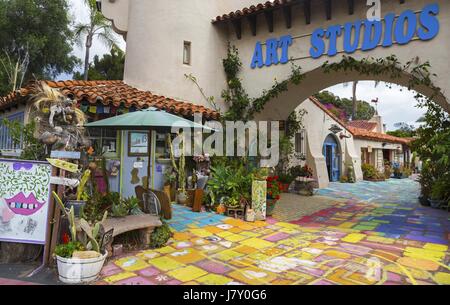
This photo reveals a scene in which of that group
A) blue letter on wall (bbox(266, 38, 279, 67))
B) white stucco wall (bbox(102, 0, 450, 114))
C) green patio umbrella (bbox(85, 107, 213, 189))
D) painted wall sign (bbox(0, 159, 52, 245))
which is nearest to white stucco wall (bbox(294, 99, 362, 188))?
white stucco wall (bbox(102, 0, 450, 114))

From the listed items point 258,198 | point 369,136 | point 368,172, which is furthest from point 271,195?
point 369,136

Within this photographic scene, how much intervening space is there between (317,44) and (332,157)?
1029 cm

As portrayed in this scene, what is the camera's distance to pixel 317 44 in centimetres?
818

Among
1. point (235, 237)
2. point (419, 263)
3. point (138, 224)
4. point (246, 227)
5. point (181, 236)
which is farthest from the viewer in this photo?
point (246, 227)

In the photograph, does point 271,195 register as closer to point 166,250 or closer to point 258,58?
point 166,250

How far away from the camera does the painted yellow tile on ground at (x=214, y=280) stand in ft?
12.1

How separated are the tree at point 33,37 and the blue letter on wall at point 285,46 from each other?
50.1 feet

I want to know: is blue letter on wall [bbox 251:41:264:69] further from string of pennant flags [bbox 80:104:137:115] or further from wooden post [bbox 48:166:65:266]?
wooden post [bbox 48:166:65:266]

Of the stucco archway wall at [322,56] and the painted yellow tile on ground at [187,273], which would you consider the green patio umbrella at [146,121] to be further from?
the stucco archway wall at [322,56]

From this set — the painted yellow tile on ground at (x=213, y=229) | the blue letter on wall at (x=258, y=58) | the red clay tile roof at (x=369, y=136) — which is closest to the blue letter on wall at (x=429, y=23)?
the blue letter on wall at (x=258, y=58)

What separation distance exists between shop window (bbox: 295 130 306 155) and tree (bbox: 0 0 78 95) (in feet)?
50.8

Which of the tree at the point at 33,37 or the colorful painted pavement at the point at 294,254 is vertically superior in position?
the tree at the point at 33,37
